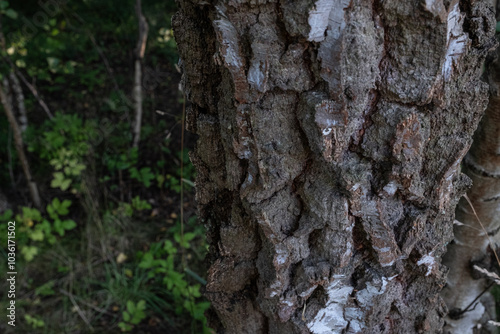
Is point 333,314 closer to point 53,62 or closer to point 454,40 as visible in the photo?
point 454,40

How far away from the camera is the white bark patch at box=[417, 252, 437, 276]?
0.92 meters

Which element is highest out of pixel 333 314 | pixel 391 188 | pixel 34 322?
pixel 391 188

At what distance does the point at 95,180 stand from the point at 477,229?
2629mm

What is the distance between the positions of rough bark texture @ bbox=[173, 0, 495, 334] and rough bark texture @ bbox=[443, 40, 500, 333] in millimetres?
404

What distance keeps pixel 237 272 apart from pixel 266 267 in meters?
0.11

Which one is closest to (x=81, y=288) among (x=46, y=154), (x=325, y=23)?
(x=46, y=154)

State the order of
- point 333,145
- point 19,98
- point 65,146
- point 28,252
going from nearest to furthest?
point 333,145 < point 28,252 < point 65,146 < point 19,98

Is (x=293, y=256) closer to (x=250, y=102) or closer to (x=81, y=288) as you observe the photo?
(x=250, y=102)

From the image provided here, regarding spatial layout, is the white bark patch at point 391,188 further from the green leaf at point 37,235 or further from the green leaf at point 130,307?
the green leaf at point 37,235

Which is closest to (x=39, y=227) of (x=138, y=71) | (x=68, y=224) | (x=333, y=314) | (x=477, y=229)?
(x=68, y=224)

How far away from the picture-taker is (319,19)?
655 mm

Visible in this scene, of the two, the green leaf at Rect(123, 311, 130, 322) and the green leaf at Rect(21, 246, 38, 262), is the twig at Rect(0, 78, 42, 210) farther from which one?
the green leaf at Rect(123, 311, 130, 322)

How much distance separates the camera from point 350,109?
728 millimetres

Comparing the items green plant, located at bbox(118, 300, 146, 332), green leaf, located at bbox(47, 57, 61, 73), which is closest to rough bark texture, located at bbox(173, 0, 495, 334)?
green plant, located at bbox(118, 300, 146, 332)
